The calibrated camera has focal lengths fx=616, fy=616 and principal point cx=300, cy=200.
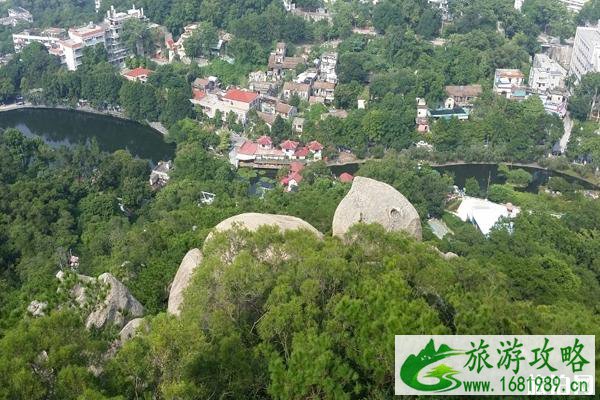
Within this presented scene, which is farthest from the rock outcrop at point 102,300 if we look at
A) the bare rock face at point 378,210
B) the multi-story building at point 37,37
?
the multi-story building at point 37,37

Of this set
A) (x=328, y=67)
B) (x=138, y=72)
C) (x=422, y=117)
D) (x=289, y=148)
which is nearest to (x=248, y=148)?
(x=289, y=148)

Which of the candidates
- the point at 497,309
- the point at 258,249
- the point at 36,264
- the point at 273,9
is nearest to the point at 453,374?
the point at 497,309

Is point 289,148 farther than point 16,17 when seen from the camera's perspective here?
No

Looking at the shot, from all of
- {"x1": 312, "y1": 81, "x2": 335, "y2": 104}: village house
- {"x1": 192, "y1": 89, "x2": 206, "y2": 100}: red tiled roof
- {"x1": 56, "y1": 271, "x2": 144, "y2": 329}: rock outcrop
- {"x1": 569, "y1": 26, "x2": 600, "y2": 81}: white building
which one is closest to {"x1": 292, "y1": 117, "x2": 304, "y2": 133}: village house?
{"x1": 312, "y1": 81, "x2": 335, "y2": 104}: village house

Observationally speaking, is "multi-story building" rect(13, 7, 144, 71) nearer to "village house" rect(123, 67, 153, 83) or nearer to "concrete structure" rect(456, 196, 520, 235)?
"village house" rect(123, 67, 153, 83)

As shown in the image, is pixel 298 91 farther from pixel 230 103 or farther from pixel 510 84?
pixel 510 84

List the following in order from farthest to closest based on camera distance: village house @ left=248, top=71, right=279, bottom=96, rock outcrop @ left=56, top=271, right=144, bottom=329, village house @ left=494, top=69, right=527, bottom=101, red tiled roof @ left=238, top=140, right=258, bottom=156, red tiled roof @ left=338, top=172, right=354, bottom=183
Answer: village house @ left=248, top=71, right=279, bottom=96 < village house @ left=494, top=69, right=527, bottom=101 < red tiled roof @ left=238, top=140, right=258, bottom=156 < red tiled roof @ left=338, top=172, right=354, bottom=183 < rock outcrop @ left=56, top=271, right=144, bottom=329

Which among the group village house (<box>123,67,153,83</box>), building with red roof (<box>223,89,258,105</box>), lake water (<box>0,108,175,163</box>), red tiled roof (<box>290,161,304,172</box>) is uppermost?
building with red roof (<box>223,89,258,105</box>)

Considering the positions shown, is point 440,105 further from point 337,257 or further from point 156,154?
point 337,257
